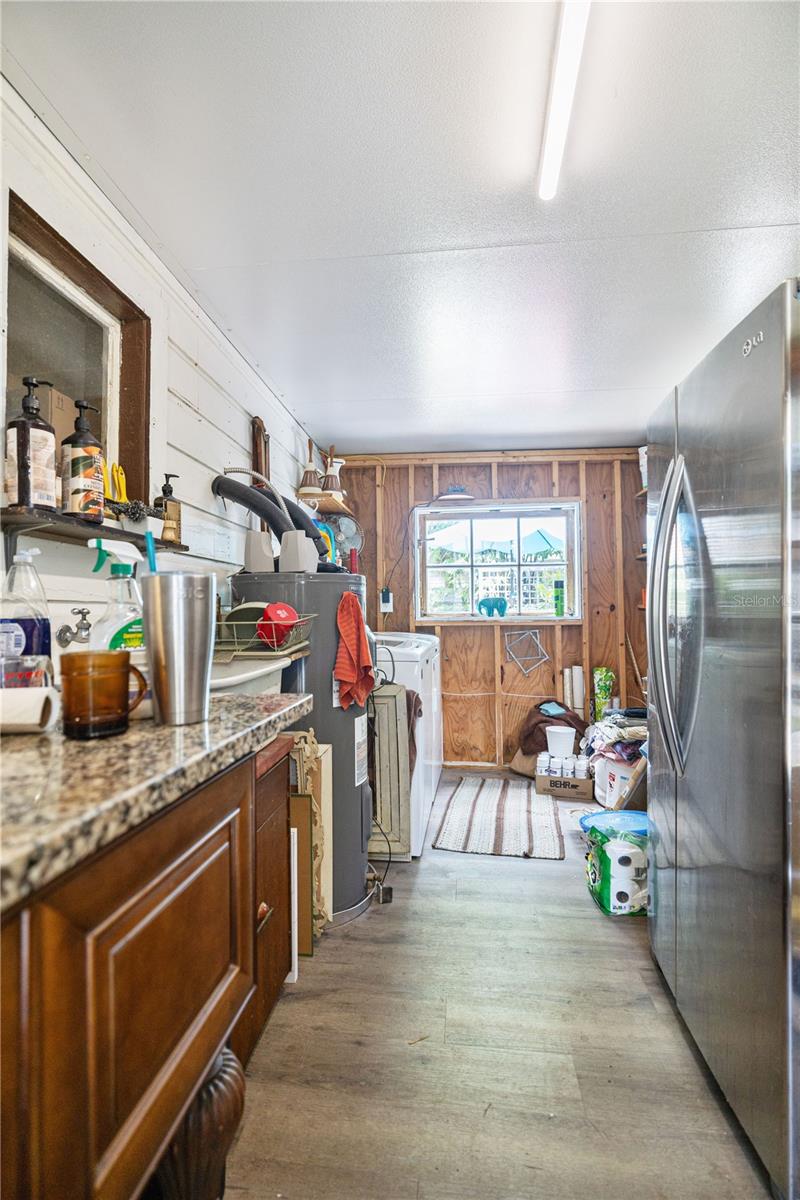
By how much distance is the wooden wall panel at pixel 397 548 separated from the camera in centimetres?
470

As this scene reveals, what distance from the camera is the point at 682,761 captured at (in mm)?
1658

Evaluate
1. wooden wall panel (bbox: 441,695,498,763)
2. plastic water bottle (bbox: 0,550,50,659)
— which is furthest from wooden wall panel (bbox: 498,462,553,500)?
plastic water bottle (bbox: 0,550,50,659)

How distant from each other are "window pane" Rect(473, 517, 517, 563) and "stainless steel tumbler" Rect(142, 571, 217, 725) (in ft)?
13.3

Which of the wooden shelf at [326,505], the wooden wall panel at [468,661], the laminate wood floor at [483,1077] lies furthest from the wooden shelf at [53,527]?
the wooden wall panel at [468,661]

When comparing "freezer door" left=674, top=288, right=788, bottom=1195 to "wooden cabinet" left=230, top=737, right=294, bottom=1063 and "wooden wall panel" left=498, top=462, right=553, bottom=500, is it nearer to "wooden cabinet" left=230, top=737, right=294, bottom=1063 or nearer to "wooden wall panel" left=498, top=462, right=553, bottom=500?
"wooden cabinet" left=230, top=737, right=294, bottom=1063

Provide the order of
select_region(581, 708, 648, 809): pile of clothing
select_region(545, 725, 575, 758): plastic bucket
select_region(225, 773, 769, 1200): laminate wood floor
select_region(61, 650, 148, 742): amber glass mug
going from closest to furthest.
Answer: select_region(61, 650, 148, 742): amber glass mug < select_region(225, 773, 769, 1200): laminate wood floor < select_region(581, 708, 648, 809): pile of clothing < select_region(545, 725, 575, 758): plastic bucket

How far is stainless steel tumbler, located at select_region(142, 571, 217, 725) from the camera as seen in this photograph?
29.4 inches

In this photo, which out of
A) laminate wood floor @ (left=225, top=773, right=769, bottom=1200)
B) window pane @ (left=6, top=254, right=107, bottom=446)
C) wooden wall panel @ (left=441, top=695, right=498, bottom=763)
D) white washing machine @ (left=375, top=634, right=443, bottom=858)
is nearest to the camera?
laminate wood floor @ (left=225, top=773, right=769, bottom=1200)

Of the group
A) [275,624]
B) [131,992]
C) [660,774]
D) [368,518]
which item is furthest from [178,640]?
[368,518]

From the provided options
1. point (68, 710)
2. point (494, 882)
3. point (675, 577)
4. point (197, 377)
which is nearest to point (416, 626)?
point (494, 882)

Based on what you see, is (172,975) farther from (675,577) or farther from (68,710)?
(675,577)

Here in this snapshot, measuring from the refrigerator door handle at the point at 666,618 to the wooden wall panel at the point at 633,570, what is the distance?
2916 mm

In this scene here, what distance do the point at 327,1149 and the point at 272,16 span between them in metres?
2.51

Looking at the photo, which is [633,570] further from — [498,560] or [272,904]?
[272,904]
